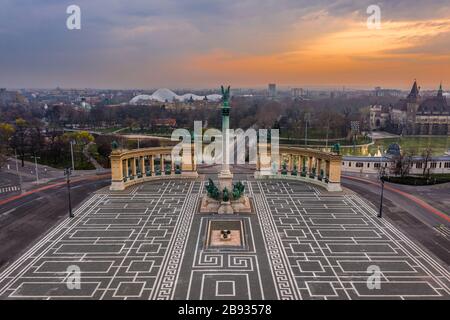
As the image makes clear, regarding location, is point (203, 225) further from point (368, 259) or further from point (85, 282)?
point (368, 259)

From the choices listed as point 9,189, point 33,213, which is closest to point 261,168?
point 33,213

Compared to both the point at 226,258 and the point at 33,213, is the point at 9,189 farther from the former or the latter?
the point at 226,258

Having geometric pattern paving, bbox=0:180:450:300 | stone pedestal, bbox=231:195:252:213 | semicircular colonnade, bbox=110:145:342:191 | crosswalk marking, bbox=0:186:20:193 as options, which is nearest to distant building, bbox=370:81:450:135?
semicircular colonnade, bbox=110:145:342:191

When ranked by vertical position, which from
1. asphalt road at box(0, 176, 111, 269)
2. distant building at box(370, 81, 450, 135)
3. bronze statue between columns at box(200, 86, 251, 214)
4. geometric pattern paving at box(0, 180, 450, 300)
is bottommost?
geometric pattern paving at box(0, 180, 450, 300)

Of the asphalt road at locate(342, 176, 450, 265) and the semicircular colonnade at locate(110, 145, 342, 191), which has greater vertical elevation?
the semicircular colonnade at locate(110, 145, 342, 191)

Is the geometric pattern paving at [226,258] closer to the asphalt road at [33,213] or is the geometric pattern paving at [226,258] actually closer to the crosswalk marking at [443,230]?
the asphalt road at [33,213]

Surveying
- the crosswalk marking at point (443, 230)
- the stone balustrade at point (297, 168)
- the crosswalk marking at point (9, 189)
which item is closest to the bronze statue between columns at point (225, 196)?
the stone balustrade at point (297, 168)

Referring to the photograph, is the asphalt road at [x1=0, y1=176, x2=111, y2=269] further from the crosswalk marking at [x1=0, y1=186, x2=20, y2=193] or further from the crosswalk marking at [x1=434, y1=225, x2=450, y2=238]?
the crosswalk marking at [x1=434, y1=225, x2=450, y2=238]
